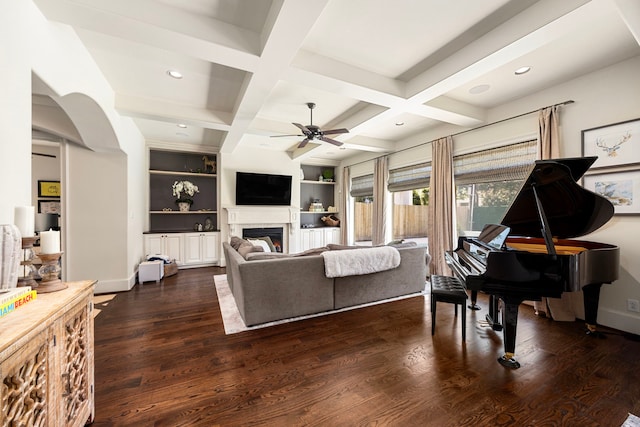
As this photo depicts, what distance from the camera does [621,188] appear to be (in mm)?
2678

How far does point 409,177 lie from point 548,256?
3403 mm

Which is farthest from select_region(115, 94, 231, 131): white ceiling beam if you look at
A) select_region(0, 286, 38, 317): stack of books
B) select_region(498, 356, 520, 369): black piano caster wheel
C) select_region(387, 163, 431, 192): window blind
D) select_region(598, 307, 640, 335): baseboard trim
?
select_region(598, 307, 640, 335): baseboard trim

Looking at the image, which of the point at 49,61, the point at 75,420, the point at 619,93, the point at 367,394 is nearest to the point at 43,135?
the point at 49,61

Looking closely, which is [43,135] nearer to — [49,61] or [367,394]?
[49,61]

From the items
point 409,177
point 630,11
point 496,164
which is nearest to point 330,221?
point 409,177

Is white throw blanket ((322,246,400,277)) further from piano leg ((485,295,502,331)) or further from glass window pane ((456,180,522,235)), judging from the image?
glass window pane ((456,180,522,235))

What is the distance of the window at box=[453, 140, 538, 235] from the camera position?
3.49 meters

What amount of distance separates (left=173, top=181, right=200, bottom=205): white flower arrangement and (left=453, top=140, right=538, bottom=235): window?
5.48 metres

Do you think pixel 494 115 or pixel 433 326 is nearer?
pixel 433 326

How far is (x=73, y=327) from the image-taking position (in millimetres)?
1302

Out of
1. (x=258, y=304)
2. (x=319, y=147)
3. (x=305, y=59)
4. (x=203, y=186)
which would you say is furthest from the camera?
(x=203, y=186)

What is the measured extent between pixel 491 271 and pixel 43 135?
5930mm

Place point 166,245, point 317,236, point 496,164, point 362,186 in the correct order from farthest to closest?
point 317,236 → point 362,186 → point 166,245 → point 496,164

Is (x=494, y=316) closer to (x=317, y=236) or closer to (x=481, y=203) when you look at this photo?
(x=481, y=203)
